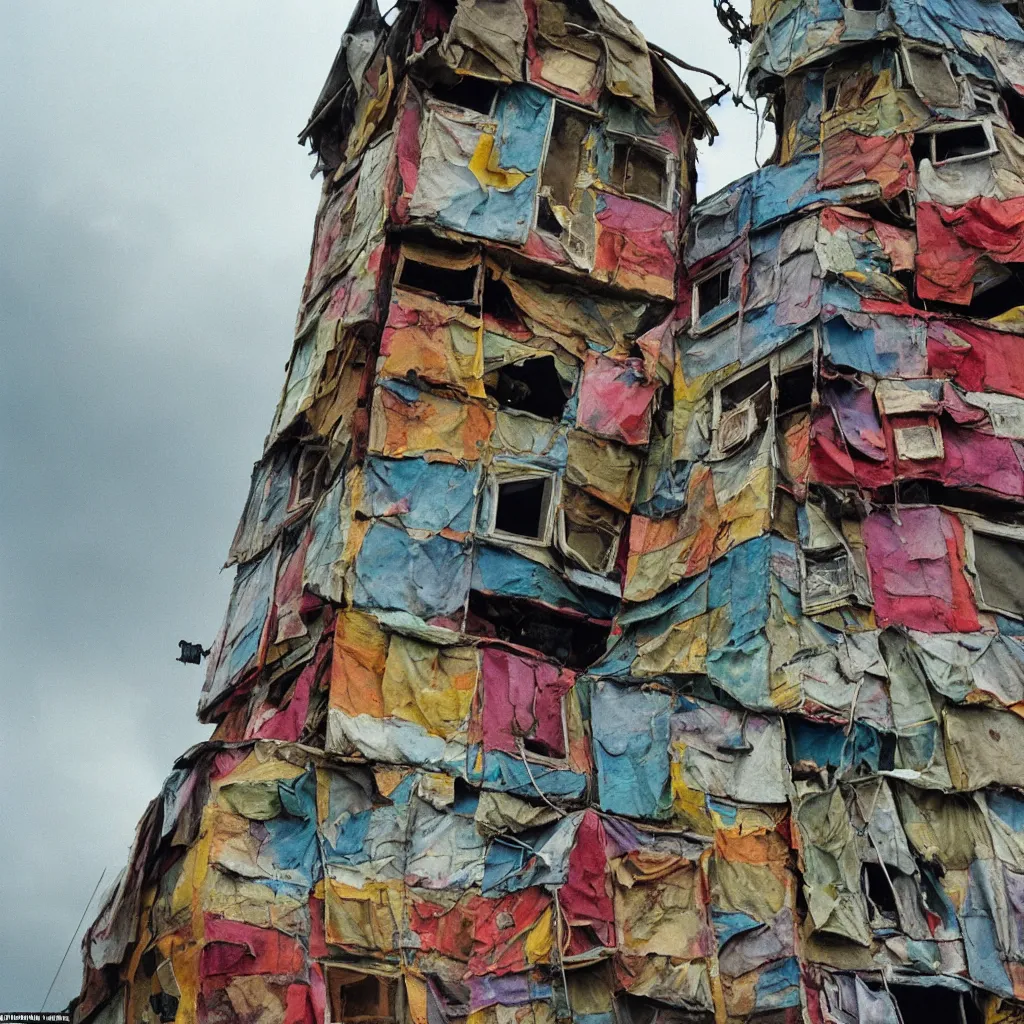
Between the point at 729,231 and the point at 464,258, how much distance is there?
21.4 ft

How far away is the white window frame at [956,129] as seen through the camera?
35125mm

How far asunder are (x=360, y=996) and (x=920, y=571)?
12.7 m

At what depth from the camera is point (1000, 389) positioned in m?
32.2

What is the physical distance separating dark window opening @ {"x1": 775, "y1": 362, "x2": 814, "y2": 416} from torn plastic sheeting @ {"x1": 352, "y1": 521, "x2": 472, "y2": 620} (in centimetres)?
722

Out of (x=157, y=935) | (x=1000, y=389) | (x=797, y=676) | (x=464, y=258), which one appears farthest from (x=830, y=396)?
(x=157, y=935)

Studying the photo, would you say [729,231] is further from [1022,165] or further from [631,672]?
[631,672]

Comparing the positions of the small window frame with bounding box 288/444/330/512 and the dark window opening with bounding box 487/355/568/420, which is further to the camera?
the dark window opening with bounding box 487/355/568/420

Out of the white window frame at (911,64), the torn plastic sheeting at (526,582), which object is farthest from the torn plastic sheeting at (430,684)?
the white window frame at (911,64)

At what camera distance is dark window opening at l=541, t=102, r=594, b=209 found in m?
36.2

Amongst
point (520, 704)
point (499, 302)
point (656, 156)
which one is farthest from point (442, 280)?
point (520, 704)

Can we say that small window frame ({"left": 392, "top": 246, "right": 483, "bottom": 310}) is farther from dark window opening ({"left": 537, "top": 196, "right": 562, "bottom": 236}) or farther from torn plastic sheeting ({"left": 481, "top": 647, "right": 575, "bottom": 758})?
torn plastic sheeting ({"left": 481, "top": 647, "right": 575, "bottom": 758})

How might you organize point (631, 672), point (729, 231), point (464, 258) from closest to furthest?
point (631, 672), point (464, 258), point (729, 231)

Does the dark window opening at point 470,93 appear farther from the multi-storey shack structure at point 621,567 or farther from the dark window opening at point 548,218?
the dark window opening at point 548,218

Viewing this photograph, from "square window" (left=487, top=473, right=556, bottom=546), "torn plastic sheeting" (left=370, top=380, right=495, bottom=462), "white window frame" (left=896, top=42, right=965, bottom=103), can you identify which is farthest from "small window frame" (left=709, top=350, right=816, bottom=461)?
"white window frame" (left=896, top=42, right=965, bottom=103)
